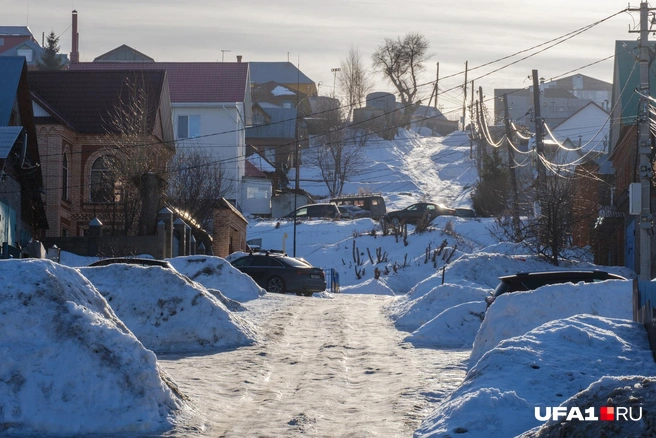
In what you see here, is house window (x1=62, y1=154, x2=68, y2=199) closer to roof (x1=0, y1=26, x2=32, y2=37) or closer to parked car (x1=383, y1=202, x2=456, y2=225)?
parked car (x1=383, y1=202, x2=456, y2=225)

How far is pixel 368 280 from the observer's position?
41.4m

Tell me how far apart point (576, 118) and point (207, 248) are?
54887mm

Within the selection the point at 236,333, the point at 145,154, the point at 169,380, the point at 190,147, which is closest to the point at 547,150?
the point at 190,147

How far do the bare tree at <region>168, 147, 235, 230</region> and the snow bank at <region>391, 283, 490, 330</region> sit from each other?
74.6 feet

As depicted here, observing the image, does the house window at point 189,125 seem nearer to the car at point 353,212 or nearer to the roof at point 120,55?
the car at point 353,212

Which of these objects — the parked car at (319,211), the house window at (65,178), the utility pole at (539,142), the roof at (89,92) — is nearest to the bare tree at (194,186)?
the roof at (89,92)

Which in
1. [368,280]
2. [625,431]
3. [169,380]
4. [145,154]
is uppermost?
[145,154]

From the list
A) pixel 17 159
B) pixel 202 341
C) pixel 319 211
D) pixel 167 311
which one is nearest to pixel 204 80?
pixel 319 211

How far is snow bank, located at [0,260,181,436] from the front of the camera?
8141 millimetres

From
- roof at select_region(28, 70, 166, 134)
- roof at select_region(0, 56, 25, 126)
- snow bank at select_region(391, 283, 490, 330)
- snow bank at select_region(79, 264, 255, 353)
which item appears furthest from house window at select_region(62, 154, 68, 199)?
snow bank at select_region(79, 264, 255, 353)

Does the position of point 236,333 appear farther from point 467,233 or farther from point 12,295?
point 467,233

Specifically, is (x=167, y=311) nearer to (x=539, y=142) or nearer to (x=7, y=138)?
(x=7, y=138)

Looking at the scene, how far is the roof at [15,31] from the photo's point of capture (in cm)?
11128

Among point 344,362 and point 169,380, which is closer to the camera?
point 169,380
